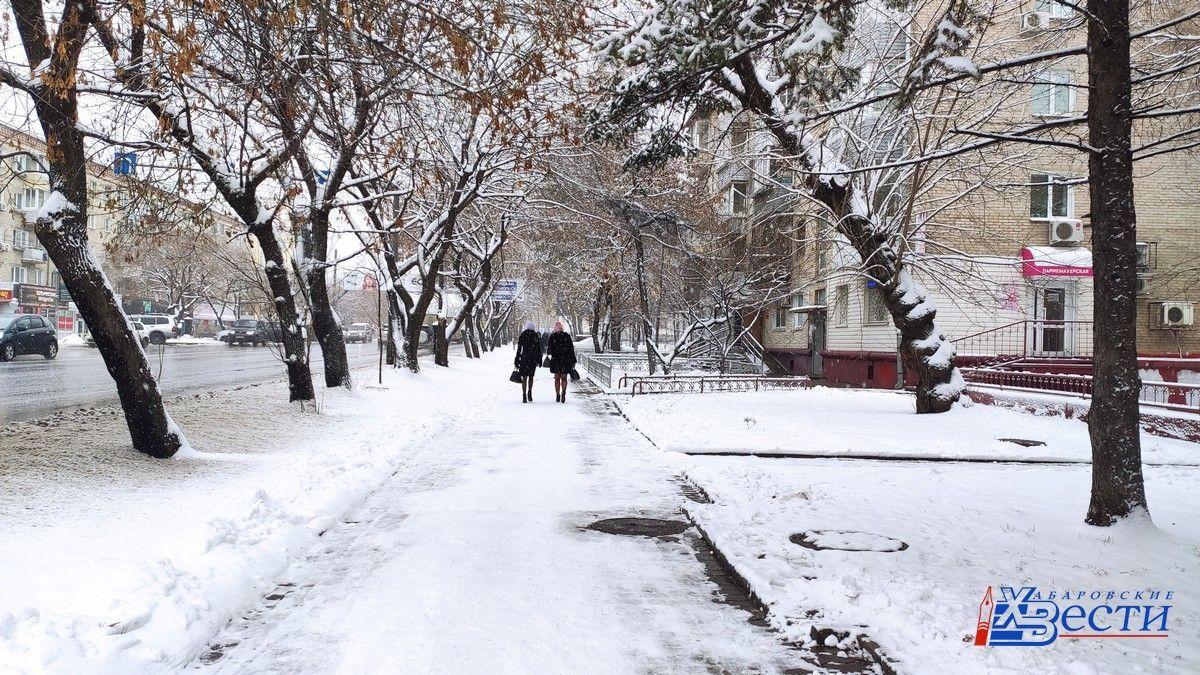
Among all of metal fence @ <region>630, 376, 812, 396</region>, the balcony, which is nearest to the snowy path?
metal fence @ <region>630, 376, 812, 396</region>

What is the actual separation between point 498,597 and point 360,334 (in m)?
74.6

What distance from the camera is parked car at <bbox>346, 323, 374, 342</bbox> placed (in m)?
74.6

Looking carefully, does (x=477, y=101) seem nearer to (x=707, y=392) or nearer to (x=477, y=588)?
(x=477, y=588)

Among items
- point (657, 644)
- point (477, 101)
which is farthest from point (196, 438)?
point (657, 644)

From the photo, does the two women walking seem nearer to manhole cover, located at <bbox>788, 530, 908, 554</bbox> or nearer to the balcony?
manhole cover, located at <bbox>788, 530, 908, 554</bbox>

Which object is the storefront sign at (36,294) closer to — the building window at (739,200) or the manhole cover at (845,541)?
the building window at (739,200)

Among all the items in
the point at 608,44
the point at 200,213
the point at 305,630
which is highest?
the point at 608,44

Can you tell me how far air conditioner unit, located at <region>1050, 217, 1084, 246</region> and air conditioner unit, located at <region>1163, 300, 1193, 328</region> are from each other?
10.8 ft

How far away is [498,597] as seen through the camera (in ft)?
15.4

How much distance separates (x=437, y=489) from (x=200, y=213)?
5.58 metres

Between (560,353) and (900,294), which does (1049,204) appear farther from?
(560,353)

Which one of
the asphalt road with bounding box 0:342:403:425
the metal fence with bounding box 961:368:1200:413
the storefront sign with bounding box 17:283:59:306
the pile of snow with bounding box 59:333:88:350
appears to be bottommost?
the asphalt road with bounding box 0:342:403:425

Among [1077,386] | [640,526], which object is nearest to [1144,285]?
[1077,386]

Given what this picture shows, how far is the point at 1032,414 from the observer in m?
14.3
